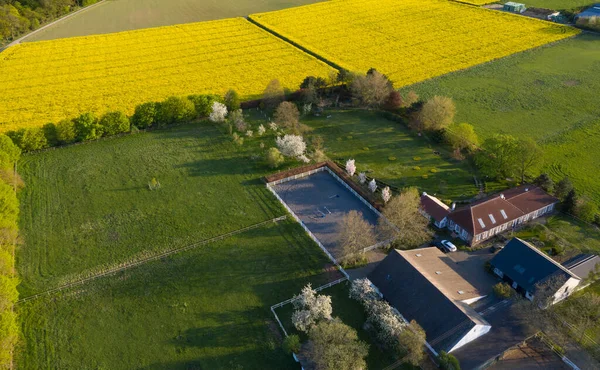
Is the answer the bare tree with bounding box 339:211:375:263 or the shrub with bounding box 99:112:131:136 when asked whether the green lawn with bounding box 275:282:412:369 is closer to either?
the bare tree with bounding box 339:211:375:263

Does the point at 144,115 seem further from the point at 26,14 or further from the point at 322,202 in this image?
the point at 26,14

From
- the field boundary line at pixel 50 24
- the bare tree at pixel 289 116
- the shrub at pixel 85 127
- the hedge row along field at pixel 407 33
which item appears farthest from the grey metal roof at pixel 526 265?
the field boundary line at pixel 50 24

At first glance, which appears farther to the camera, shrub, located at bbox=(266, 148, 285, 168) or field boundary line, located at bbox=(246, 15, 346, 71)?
field boundary line, located at bbox=(246, 15, 346, 71)

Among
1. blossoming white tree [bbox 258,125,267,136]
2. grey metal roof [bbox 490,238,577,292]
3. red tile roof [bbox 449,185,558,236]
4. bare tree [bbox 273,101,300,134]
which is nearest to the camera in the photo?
grey metal roof [bbox 490,238,577,292]

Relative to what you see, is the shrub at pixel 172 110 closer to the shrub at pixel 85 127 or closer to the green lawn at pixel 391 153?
the shrub at pixel 85 127

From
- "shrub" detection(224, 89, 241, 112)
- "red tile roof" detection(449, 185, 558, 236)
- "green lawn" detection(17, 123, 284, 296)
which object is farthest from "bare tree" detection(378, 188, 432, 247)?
"shrub" detection(224, 89, 241, 112)

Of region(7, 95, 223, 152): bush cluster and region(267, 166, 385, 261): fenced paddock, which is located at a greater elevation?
region(7, 95, 223, 152): bush cluster
